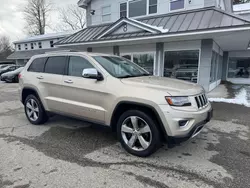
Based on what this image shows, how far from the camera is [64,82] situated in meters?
4.11

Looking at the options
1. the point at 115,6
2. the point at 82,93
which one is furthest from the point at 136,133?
the point at 115,6

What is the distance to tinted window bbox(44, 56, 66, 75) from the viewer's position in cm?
433

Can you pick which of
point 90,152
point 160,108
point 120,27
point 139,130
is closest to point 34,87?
point 90,152

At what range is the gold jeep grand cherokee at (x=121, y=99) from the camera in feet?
9.79

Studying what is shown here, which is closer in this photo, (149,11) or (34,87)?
(34,87)

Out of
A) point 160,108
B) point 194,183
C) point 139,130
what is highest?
point 160,108

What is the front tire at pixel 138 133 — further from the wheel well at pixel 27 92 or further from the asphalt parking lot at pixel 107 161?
the wheel well at pixel 27 92

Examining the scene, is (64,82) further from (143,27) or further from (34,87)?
(143,27)

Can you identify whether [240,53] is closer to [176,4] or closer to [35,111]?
[176,4]

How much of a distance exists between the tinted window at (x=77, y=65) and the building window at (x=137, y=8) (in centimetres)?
873

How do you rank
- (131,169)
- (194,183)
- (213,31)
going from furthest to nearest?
(213,31)
(131,169)
(194,183)

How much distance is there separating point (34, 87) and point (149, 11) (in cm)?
903

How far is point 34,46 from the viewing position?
32.3 metres

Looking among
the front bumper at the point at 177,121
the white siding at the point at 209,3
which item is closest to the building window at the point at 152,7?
the white siding at the point at 209,3
